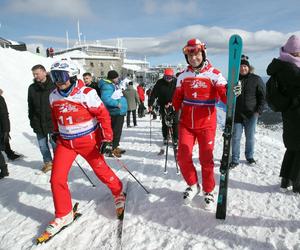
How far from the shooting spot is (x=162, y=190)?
4.77m

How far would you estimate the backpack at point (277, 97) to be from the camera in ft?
11.2

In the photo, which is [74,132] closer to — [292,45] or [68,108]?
[68,108]

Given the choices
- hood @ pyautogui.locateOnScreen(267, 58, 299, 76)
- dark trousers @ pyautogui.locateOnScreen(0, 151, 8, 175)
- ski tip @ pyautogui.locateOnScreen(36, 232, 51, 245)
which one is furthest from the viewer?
dark trousers @ pyautogui.locateOnScreen(0, 151, 8, 175)

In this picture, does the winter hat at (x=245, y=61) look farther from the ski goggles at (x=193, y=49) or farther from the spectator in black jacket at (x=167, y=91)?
the spectator in black jacket at (x=167, y=91)

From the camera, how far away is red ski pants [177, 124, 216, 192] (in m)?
3.88

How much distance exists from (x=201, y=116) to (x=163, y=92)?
3.37 m

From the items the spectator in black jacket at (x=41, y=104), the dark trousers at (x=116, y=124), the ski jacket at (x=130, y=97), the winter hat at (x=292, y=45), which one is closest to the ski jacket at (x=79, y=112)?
the spectator in black jacket at (x=41, y=104)

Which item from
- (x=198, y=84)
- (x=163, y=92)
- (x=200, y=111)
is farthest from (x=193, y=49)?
(x=163, y=92)

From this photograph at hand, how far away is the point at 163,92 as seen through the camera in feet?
23.5

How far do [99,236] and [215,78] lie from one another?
275cm

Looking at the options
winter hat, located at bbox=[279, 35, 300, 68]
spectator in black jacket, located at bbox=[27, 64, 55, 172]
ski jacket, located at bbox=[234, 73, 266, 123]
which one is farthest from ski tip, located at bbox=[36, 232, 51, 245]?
ski jacket, located at bbox=[234, 73, 266, 123]

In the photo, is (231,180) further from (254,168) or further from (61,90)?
(61,90)

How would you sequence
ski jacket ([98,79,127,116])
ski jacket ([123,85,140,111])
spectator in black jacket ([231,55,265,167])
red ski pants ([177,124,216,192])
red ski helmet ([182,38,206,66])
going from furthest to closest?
ski jacket ([123,85,140,111]) → ski jacket ([98,79,127,116]) → spectator in black jacket ([231,55,265,167]) → red ski pants ([177,124,216,192]) → red ski helmet ([182,38,206,66])

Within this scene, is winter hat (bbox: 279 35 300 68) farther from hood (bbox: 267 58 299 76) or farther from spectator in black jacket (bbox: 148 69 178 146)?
spectator in black jacket (bbox: 148 69 178 146)
